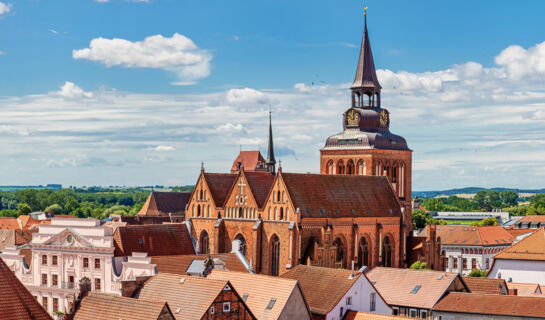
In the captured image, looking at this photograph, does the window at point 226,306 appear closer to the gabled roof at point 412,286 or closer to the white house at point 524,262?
the gabled roof at point 412,286

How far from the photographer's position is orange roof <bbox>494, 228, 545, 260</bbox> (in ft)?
337

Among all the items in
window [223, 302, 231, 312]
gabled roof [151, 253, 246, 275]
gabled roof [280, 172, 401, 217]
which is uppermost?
gabled roof [280, 172, 401, 217]

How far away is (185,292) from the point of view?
210ft

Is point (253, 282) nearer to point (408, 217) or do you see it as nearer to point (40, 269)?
point (40, 269)

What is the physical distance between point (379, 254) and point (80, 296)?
170ft

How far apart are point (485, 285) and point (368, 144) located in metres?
34.0

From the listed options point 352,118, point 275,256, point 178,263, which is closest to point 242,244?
point 275,256

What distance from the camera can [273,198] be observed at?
10012cm

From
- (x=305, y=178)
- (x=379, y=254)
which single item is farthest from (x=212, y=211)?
(x=379, y=254)

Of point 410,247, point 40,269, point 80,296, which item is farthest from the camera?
point 410,247

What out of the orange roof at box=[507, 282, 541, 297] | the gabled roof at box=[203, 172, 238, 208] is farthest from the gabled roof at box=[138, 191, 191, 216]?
the orange roof at box=[507, 282, 541, 297]

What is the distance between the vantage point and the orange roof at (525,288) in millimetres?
93200

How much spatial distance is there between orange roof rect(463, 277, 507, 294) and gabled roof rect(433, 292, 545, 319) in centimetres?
861

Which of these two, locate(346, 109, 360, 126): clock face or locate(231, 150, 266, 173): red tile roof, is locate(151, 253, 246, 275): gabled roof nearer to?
locate(346, 109, 360, 126): clock face
